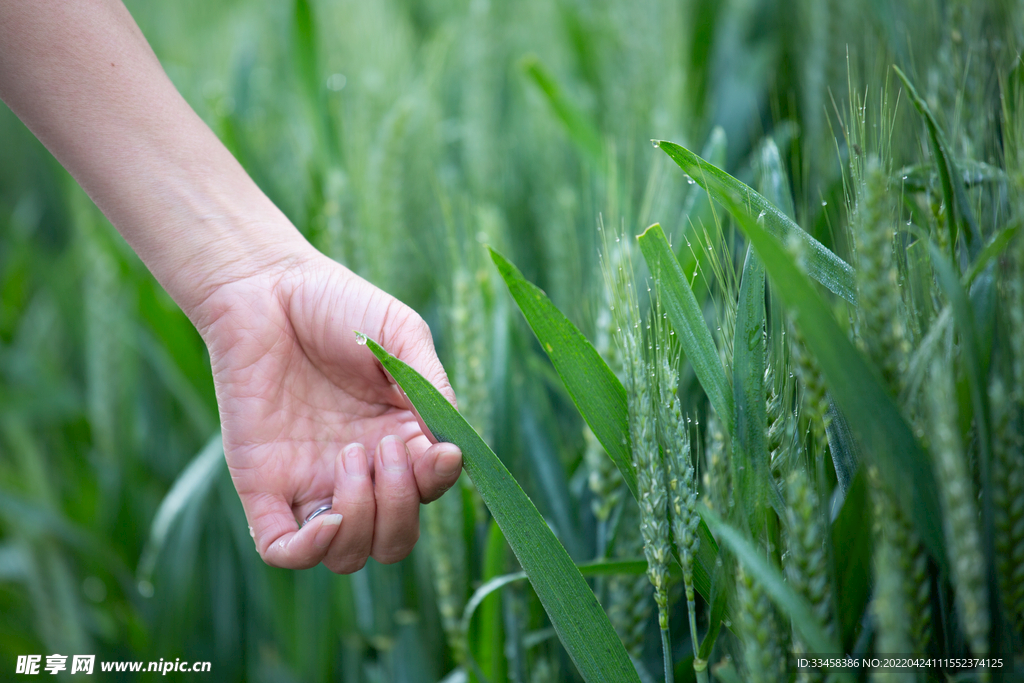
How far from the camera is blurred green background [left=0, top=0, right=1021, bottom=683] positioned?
1.97ft

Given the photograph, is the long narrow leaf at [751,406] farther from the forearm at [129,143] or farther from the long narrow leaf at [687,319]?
the forearm at [129,143]

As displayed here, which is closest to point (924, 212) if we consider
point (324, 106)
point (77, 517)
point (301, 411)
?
point (301, 411)

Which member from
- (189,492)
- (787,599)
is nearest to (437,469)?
(787,599)

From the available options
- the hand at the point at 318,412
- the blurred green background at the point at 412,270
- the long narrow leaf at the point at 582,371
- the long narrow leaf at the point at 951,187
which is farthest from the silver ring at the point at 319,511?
the long narrow leaf at the point at 951,187

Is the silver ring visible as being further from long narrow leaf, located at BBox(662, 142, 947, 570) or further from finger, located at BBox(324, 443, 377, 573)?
long narrow leaf, located at BBox(662, 142, 947, 570)

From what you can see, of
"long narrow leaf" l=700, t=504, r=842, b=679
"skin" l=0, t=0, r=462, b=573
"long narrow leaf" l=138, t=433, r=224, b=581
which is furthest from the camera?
"long narrow leaf" l=138, t=433, r=224, b=581

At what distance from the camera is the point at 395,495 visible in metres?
0.45

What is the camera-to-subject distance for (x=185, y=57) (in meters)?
1.55

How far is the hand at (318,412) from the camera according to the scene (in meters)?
0.46

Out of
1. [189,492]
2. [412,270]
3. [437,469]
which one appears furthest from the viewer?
[412,270]

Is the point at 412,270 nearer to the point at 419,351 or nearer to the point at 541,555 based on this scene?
the point at 419,351

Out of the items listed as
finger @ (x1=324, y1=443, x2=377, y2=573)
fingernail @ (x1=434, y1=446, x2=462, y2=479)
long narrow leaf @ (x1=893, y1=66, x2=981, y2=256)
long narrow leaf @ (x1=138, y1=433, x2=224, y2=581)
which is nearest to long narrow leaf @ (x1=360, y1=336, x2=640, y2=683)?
fingernail @ (x1=434, y1=446, x2=462, y2=479)

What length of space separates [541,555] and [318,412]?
27 centimetres

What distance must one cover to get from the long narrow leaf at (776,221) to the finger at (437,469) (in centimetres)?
25
